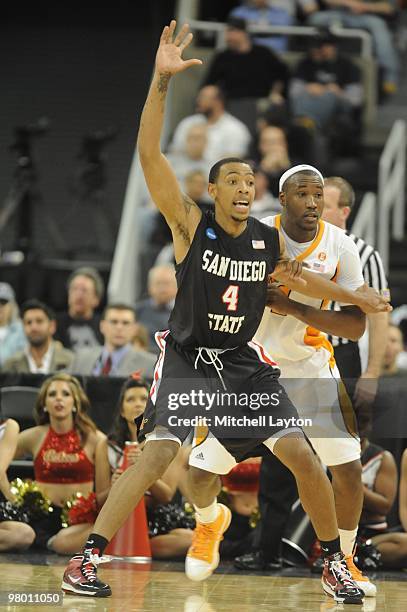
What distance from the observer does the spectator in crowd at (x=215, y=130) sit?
13.6 meters

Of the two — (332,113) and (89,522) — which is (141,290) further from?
(89,522)

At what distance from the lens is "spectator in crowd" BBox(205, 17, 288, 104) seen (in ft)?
47.8

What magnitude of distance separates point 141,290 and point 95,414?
459cm

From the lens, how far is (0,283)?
1329cm

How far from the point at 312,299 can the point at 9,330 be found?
5311 mm

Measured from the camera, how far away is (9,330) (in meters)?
11.6

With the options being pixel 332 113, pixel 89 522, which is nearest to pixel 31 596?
pixel 89 522

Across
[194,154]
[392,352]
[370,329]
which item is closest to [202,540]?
[370,329]

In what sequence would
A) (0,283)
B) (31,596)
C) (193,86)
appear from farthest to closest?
(193,86), (0,283), (31,596)

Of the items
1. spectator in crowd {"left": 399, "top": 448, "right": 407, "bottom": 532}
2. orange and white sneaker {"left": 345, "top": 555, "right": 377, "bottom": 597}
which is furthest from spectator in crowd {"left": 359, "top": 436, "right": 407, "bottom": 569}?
orange and white sneaker {"left": 345, "top": 555, "right": 377, "bottom": 597}

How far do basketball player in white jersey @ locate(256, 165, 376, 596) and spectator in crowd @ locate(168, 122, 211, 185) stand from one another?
6455 mm

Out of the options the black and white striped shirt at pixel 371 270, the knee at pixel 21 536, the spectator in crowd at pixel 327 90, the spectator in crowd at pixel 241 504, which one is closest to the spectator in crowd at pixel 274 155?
the spectator in crowd at pixel 327 90

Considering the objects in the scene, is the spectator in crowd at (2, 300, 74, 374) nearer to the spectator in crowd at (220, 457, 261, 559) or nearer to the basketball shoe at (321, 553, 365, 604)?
the spectator in crowd at (220, 457, 261, 559)

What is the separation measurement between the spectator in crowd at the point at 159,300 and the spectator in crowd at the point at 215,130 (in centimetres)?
253
